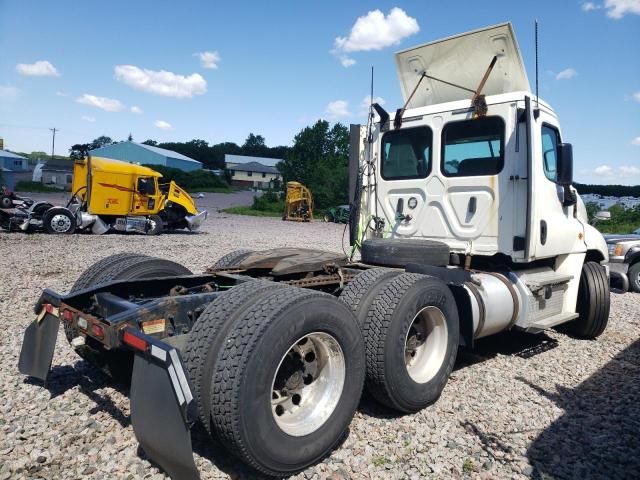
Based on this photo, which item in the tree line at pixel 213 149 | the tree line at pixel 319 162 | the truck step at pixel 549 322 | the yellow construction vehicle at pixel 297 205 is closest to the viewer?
the truck step at pixel 549 322

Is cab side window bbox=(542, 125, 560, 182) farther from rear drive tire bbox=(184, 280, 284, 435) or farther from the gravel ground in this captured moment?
rear drive tire bbox=(184, 280, 284, 435)

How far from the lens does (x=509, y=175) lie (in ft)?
16.2

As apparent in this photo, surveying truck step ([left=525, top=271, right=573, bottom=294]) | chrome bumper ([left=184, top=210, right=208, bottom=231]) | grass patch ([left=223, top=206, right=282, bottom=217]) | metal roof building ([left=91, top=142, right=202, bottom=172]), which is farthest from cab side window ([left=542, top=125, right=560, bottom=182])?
metal roof building ([left=91, top=142, right=202, bottom=172])

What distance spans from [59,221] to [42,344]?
1356 centimetres

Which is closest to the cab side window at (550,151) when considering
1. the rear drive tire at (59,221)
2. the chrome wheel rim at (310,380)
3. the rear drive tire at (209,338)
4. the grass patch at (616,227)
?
the chrome wheel rim at (310,380)

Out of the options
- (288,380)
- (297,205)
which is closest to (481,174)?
(288,380)

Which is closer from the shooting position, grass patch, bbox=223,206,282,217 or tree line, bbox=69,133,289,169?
grass patch, bbox=223,206,282,217

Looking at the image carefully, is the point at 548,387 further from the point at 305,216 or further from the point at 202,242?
the point at 305,216

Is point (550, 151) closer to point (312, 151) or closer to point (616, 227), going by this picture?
point (616, 227)

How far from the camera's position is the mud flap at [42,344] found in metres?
3.35

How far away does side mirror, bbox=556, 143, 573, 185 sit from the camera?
5141 mm

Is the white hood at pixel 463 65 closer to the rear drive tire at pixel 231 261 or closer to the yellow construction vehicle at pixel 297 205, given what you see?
the rear drive tire at pixel 231 261

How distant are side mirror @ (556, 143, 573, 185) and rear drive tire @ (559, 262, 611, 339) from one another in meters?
1.48

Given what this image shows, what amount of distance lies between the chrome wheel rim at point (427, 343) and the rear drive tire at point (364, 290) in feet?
1.36
